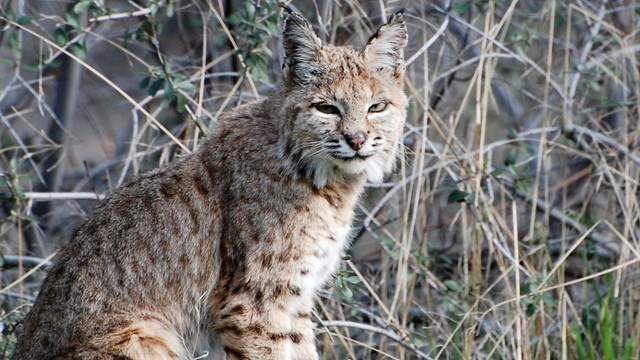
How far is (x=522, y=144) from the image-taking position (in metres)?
6.96

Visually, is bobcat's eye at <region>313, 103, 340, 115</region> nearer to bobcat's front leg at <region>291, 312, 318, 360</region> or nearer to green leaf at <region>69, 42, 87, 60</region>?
bobcat's front leg at <region>291, 312, 318, 360</region>

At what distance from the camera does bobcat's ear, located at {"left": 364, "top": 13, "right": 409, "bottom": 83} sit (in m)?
5.05

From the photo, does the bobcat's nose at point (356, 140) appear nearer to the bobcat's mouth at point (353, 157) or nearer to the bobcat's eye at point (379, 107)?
the bobcat's mouth at point (353, 157)

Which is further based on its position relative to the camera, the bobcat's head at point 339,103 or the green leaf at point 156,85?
the green leaf at point 156,85

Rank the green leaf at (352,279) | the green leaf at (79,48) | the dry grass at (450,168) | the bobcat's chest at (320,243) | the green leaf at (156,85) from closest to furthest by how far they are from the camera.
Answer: the bobcat's chest at (320,243)
the green leaf at (352,279)
the green leaf at (156,85)
the green leaf at (79,48)
the dry grass at (450,168)

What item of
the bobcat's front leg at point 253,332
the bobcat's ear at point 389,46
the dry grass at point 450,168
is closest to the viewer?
the bobcat's front leg at point 253,332

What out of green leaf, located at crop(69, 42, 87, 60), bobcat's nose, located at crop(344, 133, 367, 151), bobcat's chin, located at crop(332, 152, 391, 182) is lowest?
bobcat's chin, located at crop(332, 152, 391, 182)

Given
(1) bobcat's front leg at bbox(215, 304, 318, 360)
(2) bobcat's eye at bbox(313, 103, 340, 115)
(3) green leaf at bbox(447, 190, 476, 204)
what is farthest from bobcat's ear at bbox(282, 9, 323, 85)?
(3) green leaf at bbox(447, 190, 476, 204)

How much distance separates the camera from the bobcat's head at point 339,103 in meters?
4.89

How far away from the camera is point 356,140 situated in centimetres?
480

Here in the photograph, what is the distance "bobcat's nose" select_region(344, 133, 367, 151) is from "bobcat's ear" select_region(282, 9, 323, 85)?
36 centimetres

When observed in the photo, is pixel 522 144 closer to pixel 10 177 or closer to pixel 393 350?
pixel 393 350

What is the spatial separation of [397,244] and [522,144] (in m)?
1.13

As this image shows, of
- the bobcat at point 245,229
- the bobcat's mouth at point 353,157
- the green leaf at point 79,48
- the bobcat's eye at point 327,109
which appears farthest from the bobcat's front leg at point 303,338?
the green leaf at point 79,48
